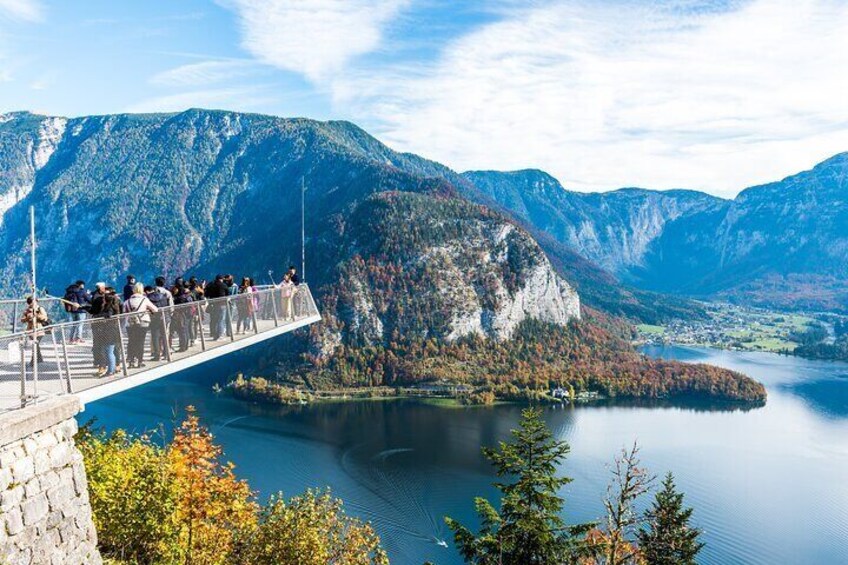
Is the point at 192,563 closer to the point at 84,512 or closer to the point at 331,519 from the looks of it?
the point at 84,512

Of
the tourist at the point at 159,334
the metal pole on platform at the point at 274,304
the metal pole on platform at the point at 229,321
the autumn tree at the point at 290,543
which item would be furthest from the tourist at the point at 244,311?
the autumn tree at the point at 290,543

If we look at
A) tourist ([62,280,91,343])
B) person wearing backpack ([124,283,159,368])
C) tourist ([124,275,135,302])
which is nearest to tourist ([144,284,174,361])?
person wearing backpack ([124,283,159,368])

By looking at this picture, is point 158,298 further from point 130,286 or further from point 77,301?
point 77,301

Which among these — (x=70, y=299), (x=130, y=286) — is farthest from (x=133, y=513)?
(x=70, y=299)

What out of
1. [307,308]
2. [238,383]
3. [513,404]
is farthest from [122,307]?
[238,383]

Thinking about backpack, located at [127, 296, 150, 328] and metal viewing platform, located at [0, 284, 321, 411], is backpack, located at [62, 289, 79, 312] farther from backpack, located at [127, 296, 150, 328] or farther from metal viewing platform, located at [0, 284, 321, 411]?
backpack, located at [127, 296, 150, 328]

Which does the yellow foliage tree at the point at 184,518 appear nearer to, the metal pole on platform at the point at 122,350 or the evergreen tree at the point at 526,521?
the metal pole on platform at the point at 122,350
